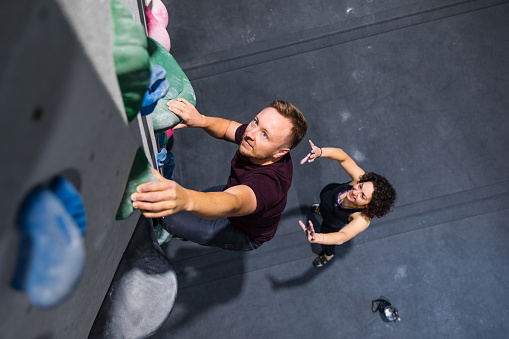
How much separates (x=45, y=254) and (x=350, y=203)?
A: 75.5 inches

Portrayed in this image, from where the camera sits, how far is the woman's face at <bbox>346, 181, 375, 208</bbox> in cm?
212

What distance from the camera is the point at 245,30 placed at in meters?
3.29

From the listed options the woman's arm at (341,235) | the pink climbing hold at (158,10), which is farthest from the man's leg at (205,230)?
the pink climbing hold at (158,10)

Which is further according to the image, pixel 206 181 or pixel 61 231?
pixel 206 181

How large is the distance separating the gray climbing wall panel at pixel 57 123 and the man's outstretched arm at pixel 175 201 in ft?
0.34

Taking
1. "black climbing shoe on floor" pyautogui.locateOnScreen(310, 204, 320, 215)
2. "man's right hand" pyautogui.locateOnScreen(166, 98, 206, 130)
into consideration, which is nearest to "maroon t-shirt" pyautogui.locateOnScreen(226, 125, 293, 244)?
"man's right hand" pyautogui.locateOnScreen(166, 98, 206, 130)

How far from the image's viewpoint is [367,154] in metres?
3.04

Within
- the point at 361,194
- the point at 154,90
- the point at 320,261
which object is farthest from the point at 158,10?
the point at 320,261

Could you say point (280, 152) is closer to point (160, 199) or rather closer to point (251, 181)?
point (251, 181)

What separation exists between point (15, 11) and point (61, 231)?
377mm

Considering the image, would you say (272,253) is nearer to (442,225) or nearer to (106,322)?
(442,225)

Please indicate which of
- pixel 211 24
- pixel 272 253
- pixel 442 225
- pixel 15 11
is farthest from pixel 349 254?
pixel 15 11

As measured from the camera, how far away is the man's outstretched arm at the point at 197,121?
1.76 m

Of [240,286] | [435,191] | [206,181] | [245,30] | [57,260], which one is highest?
[57,260]
